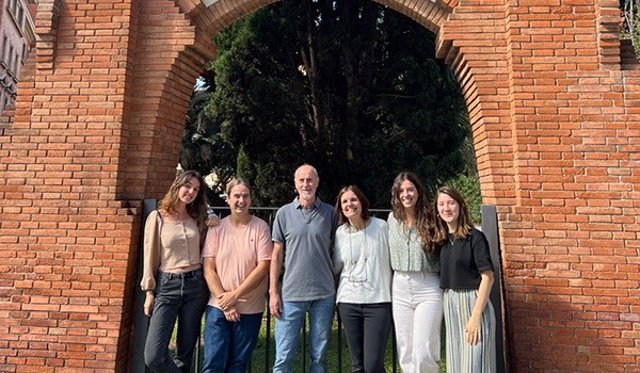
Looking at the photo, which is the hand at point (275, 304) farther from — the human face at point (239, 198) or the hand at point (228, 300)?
the human face at point (239, 198)

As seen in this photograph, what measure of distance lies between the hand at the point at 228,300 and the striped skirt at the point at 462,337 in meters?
1.55

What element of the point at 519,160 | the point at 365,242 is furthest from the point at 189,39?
the point at 519,160

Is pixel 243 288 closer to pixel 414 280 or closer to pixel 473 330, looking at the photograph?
pixel 414 280

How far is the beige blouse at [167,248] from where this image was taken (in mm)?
3387

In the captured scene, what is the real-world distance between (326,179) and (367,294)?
6327 mm

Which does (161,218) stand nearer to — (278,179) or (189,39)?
(189,39)

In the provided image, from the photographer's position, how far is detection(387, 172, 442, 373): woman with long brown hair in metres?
3.03

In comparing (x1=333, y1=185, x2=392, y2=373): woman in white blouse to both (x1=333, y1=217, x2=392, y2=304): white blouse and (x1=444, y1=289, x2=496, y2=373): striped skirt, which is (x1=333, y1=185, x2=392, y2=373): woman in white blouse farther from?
(x1=444, y1=289, x2=496, y2=373): striped skirt

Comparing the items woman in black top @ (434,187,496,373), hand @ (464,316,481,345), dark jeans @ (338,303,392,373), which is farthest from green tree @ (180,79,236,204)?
hand @ (464,316,481,345)

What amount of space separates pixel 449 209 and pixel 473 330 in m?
0.86

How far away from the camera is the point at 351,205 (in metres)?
3.24

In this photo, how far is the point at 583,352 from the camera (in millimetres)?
3797

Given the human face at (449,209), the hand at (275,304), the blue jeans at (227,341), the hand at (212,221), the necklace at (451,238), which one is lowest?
the blue jeans at (227,341)

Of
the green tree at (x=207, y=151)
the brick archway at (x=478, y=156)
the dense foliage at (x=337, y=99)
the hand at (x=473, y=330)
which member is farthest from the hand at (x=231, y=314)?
the green tree at (x=207, y=151)
